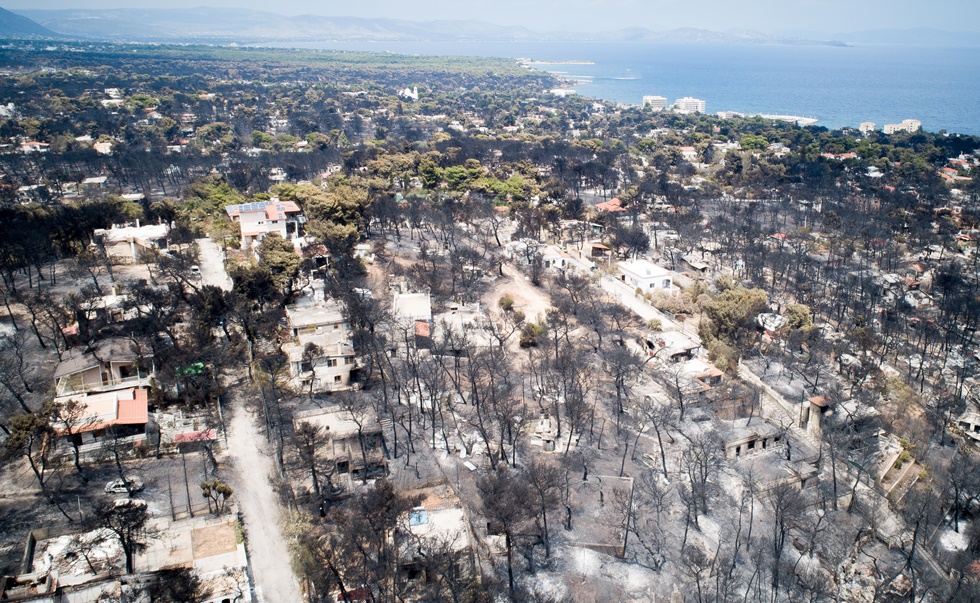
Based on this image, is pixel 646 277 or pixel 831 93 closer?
pixel 646 277

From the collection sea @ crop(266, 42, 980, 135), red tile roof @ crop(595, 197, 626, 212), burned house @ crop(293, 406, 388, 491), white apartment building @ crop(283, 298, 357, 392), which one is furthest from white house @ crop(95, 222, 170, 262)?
sea @ crop(266, 42, 980, 135)

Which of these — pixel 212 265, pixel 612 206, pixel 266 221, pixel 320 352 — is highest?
pixel 266 221

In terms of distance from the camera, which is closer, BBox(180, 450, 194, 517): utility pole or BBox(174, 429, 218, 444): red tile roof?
BBox(180, 450, 194, 517): utility pole

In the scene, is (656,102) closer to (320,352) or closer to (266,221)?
(266,221)

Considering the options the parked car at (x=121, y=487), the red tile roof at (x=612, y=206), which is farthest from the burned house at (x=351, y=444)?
the red tile roof at (x=612, y=206)

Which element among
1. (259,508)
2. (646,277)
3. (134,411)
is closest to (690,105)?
(646,277)

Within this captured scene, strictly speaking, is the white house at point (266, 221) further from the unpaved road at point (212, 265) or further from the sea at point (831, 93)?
the sea at point (831, 93)

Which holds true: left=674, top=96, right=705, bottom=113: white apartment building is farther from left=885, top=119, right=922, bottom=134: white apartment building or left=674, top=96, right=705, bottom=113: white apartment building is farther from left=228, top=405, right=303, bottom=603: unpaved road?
left=228, top=405, right=303, bottom=603: unpaved road

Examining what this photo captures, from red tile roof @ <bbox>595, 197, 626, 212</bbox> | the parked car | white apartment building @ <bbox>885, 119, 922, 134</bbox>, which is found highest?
white apartment building @ <bbox>885, 119, 922, 134</bbox>
